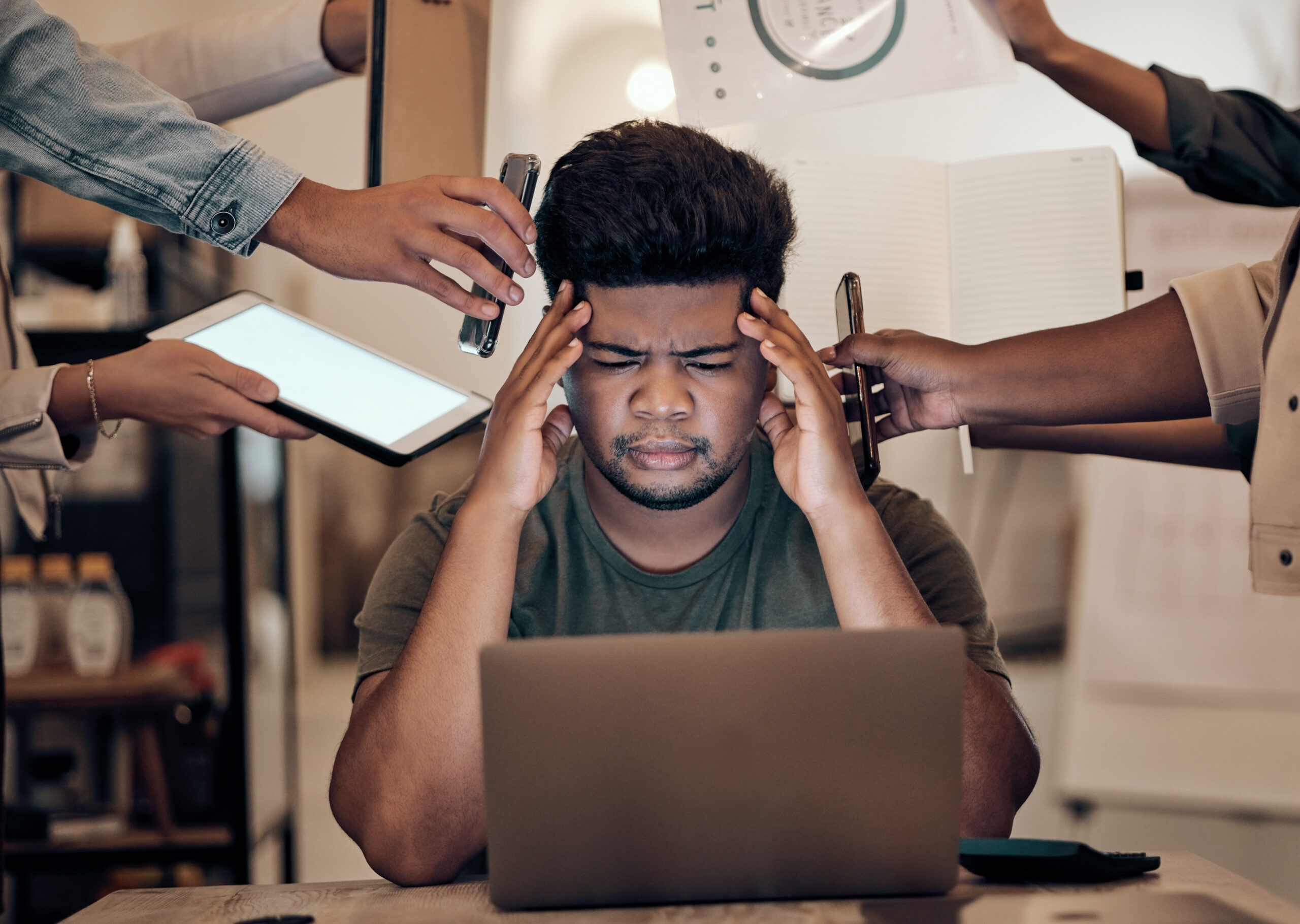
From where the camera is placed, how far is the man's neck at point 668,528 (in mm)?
1401

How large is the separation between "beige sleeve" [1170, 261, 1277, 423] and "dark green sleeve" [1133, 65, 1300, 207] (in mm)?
453

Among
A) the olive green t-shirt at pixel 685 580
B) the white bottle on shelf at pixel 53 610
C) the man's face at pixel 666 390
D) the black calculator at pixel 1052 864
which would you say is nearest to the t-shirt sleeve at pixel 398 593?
the olive green t-shirt at pixel 685 580

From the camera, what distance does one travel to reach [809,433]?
1200 millimetres

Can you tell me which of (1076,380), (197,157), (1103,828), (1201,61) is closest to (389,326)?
(197,157)

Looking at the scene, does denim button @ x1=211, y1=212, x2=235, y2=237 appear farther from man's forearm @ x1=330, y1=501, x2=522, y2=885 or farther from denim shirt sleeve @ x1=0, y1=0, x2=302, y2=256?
man's forearm @ x1=330, y1=501, x2=522, y2=885

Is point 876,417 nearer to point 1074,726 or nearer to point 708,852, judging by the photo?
point 708,852

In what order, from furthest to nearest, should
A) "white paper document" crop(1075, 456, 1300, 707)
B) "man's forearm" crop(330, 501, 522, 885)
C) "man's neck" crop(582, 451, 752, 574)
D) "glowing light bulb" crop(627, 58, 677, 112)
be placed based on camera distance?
1. "white paper document" crop(1075, 456, 1300, 707)
2. "glowing light bulb" crop(627, 58, 677, 112)
3. "man's neck" crop(582, 451, 752, 574)
4. "man's forearm" crop(330, 501, 522, 885)

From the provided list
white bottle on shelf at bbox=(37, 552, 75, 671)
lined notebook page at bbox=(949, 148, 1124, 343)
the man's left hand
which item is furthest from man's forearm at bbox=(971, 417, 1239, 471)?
white bottle on shelf at bbox=(37, 552, 75, 671)

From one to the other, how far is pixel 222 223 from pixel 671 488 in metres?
0.62

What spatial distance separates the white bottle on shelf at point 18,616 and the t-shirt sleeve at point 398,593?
111 cm

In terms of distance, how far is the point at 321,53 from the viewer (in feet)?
5.06

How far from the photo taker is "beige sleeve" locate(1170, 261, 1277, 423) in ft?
3.67

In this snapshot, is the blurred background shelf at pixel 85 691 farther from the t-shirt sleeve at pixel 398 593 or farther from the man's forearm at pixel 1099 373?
the man's forearm at pixel 1099 373

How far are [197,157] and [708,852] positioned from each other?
0.92 metres
